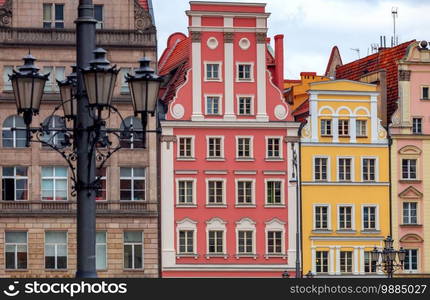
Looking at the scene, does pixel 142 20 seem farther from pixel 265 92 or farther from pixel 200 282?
pixel 200 282

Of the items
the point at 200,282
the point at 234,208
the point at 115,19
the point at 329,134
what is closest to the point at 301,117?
the point at 329,134

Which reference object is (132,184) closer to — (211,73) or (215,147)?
(215,147)

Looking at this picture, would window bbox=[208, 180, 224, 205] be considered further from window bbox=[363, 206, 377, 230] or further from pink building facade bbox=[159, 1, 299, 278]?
window bbox=[363, 206, 377, 230]

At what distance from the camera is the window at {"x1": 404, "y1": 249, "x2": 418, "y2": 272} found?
6912cm

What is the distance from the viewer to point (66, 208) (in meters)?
65.1

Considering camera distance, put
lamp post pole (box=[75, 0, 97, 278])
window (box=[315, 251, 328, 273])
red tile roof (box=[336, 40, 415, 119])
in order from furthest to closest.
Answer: red tile roof (box=[336, 40, 415, 119])
window (box=[315, 251, 328, 273])
lamp post pole (box=[75, 0, 97, 278])

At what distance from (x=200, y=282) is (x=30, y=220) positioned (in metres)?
47.7

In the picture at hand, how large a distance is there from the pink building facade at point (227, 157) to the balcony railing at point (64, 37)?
8.82ft

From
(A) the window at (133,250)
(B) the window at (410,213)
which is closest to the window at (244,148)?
(A) the window at (133,250)

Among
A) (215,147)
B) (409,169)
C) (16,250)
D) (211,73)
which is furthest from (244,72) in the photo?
(16,250)

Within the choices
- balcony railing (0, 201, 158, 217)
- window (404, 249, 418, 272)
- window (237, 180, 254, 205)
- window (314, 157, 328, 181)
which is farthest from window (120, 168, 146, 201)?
window (404, 249, 418, 272)

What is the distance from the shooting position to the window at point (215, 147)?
6750cm

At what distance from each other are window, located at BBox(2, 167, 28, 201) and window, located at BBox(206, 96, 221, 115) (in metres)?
9.11

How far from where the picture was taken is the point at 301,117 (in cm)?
6981
